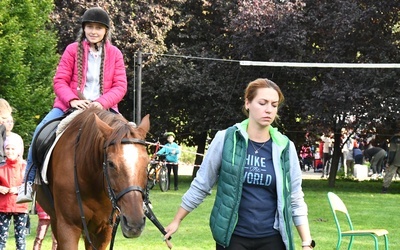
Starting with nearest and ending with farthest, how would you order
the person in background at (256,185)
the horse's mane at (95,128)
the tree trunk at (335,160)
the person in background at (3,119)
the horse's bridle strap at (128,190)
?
the person in background at (256,185), the horse's bridle strap at (128,190), the horse's mane at (95,128), the person in background at (3,119), the tree trunk at (335,160)

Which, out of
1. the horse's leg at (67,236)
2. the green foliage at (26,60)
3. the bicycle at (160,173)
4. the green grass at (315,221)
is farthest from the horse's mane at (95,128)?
the green foliage at (26,60)

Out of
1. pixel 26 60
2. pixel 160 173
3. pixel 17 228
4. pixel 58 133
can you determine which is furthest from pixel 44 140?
pixel 26 60

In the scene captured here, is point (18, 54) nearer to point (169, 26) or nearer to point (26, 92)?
point (26, 92)

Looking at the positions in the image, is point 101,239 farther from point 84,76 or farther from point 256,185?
point 256,185

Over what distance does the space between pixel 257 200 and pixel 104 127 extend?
1.70m

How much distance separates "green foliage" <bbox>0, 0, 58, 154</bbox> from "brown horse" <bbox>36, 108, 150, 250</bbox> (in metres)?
21.3

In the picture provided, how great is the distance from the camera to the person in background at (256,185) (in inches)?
229

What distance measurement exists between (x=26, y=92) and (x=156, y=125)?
803 cm

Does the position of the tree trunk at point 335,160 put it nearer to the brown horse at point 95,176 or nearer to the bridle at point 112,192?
the brown horse at point 95,176

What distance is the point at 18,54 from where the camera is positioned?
1150 inches

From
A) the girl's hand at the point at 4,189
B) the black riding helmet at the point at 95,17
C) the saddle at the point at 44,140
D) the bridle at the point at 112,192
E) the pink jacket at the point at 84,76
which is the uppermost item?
the black riding helmet at the point at 95,17

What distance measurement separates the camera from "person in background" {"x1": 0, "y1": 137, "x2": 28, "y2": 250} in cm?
1043

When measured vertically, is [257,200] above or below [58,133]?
below

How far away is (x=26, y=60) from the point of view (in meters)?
31.8
